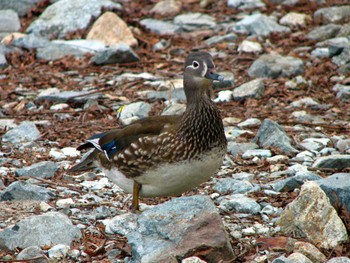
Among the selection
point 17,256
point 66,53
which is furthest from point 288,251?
point 66,53

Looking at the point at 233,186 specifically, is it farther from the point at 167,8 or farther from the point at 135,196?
the point at 167,8

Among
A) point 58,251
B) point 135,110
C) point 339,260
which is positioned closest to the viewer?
point 339,260

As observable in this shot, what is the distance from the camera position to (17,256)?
575 centimetres

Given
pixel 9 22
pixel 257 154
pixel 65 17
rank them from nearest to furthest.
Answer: pixel 257 154
pixel 65 17
pixel 9 22

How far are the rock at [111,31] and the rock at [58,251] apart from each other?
707cm

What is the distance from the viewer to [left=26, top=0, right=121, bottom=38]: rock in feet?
43.6

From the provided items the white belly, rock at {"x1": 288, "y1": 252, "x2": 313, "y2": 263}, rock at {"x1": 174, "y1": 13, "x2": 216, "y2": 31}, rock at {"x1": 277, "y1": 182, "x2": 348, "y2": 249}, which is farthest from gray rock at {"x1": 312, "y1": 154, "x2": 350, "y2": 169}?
rock at {"x1": 174, "y1": 13, "x2": 216, "y2": 31}

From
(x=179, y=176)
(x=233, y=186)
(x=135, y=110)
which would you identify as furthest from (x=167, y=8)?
(x=179, y=176)

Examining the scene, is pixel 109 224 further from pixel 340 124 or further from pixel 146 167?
pixel 340 124

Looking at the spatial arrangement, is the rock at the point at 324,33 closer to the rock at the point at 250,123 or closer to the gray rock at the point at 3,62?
the rock at the point at 250,123

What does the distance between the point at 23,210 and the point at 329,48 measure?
658 centimetres

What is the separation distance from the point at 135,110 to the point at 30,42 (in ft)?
11.1

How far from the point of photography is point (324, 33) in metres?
12.8

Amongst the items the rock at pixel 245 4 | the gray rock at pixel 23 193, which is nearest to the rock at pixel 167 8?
the rock at pixel 245 4
